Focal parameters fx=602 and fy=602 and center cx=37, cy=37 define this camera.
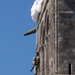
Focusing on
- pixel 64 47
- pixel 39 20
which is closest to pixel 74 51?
pixel 64 47

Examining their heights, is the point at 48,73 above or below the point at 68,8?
below

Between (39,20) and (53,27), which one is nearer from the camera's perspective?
(53,27)

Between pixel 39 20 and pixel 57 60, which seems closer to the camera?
pixel 57 60

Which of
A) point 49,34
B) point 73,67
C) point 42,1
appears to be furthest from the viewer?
point 42,1

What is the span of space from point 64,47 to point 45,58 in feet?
12.7

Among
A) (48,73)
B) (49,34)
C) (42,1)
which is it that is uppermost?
(42,1)

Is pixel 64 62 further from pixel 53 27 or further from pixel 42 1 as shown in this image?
pixel 42 1

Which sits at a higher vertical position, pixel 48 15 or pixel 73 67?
pixel 48 15

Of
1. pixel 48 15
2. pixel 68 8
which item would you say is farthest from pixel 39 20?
pixel 68 8

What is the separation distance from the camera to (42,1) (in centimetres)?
4647

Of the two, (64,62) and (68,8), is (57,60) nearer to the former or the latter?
(64,62)

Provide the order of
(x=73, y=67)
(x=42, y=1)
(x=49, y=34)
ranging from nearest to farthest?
(x=73, y=67) → (x=49, y=34) → (x=42, y=1)

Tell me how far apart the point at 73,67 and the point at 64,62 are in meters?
0.66

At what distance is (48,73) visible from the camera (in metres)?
41.6
